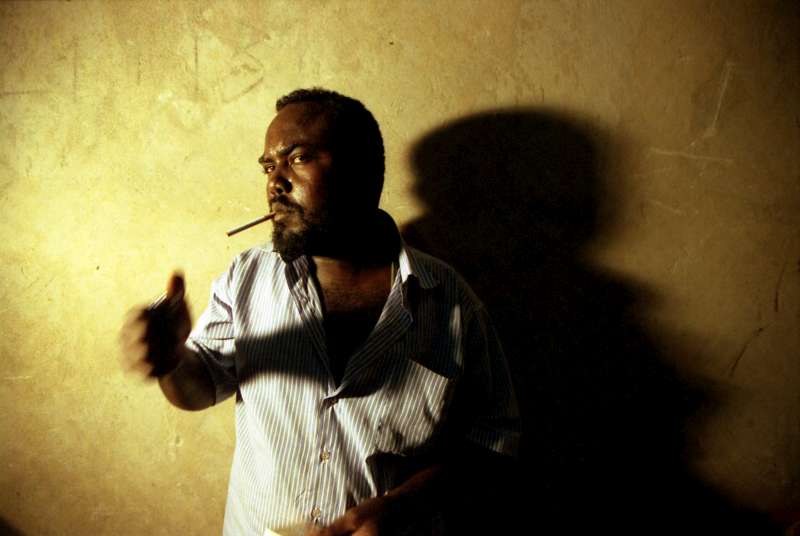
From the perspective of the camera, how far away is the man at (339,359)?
3.63 ft

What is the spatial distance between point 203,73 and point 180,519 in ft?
6.09

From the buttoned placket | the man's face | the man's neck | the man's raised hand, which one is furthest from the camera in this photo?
the man's neck

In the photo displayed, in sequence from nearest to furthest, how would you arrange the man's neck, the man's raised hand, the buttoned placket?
the man's raised hand, the buttoned placket, the man's neck

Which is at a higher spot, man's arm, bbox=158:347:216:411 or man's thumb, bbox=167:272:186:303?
man's thumb, bbox=167:272:186:303

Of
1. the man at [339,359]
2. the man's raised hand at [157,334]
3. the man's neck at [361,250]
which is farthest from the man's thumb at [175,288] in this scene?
the man's neck at [361,250]

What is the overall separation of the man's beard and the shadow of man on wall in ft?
1.65

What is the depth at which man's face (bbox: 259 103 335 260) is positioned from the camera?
1.21 meters

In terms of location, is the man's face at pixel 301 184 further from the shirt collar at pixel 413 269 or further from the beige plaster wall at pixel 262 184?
the beige plaster wall at pixel 262 184

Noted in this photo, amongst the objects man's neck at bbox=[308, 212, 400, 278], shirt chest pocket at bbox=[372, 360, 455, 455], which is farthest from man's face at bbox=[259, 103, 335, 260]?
shirt chest pocket at bbox=[372, 360, 455, 455]

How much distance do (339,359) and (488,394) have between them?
0.47 m

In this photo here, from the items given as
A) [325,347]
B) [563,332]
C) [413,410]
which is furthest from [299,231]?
[563,332]

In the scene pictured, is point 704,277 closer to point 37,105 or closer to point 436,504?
point 436,504

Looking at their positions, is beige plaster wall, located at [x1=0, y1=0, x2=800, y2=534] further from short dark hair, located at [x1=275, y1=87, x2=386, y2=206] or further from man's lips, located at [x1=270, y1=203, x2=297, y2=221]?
man's lips, located at [x1=270, y1=203, x2=297, y2=221]

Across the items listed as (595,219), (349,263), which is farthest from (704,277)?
(349,263)
